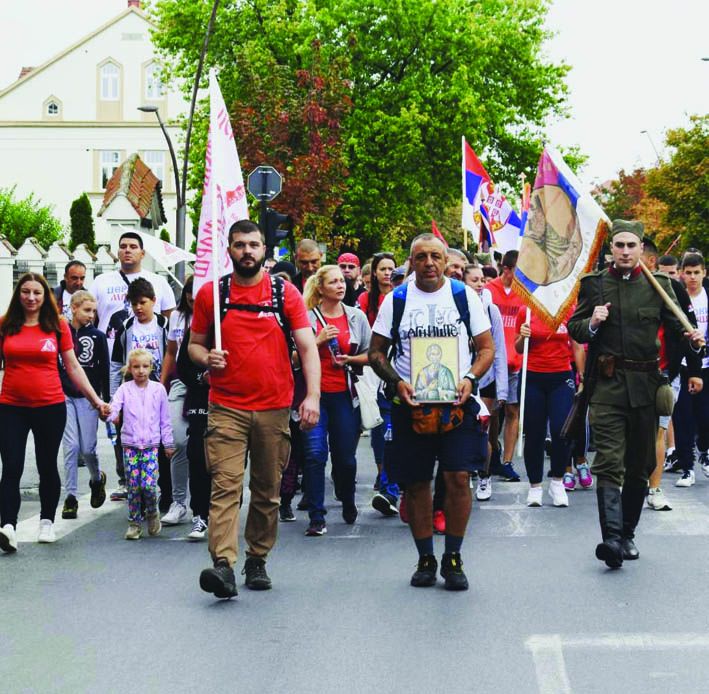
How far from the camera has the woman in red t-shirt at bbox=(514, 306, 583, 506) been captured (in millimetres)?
10961

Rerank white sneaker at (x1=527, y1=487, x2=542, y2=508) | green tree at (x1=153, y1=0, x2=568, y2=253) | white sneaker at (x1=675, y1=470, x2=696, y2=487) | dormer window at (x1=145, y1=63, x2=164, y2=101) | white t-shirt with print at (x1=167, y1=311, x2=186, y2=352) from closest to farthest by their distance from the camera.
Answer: white t-shirt with print at (x1=167, y1=311, x2=186, y2=352) → white sneaker at (x1=527, y1=487, x2=542, y2=508) → white sneaker at (x1=675, y1=470, x2=696, y2=487) → green tree at (x1=153, y1=0, x2=568, y2=253) → dormer window at (x1=145, y1=63, x2=164, y2=101)

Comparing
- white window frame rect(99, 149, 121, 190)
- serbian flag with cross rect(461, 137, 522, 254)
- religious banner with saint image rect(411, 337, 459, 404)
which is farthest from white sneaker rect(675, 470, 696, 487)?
white window frame rect(99, 149, 121, 190)

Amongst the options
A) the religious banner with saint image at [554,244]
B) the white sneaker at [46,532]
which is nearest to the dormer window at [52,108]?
the religious banner with saint image at [554,244]

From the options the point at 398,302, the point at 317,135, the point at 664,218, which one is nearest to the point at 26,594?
the point at 398,302

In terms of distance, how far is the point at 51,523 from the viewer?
9539 mm

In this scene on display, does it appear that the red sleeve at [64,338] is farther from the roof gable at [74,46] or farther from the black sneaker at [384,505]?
the roof gable at [74,46]

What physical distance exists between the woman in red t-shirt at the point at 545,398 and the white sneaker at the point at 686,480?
4.51 ft

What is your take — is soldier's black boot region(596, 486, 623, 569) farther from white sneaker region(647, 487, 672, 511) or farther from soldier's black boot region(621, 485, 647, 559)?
white sneaker region(647, 487, 672, 511)

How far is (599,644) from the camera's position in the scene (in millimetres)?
6297

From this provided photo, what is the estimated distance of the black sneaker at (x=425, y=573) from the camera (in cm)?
777

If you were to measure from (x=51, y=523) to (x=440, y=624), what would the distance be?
12.1ft

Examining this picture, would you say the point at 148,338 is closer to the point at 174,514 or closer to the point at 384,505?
the point at 174,514

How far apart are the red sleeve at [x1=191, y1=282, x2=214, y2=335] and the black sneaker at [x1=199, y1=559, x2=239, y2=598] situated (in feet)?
4.07

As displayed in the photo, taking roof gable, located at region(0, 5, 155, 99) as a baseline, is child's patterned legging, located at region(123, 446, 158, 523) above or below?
below
